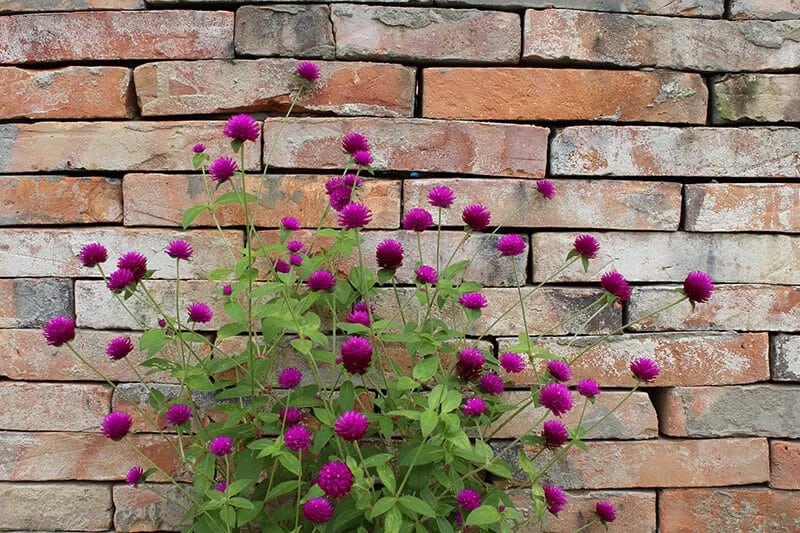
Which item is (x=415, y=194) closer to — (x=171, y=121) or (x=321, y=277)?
(x=321, y=277)

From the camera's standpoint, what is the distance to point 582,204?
5.16 ft

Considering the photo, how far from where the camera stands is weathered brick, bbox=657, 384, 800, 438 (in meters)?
1.58

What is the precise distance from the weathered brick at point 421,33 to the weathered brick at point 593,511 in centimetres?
111

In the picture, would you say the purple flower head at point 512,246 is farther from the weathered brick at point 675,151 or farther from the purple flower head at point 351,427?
the purple flower head at point 351,427

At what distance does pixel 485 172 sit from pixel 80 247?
1029 mm

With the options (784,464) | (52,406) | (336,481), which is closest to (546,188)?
(336,481)

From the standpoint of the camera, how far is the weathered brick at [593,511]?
1.56m

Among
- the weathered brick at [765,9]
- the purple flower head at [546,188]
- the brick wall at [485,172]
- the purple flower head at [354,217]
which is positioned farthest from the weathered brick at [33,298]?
the weathered brick at [765,9]

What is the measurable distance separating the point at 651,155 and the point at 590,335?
483 millimetres

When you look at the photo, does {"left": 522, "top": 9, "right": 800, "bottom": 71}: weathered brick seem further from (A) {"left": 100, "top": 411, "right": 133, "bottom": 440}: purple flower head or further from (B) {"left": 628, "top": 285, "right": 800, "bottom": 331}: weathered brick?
(A) {"left": 100, "top": 411, "right": 133, "bottom": 440}: purple flower head

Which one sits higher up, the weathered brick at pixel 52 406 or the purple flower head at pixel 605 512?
the weathered brick at pixel 52 406

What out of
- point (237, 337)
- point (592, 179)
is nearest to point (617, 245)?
point (592, 179)

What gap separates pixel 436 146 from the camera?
1548mm

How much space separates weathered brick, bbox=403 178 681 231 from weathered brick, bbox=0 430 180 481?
95 cm
